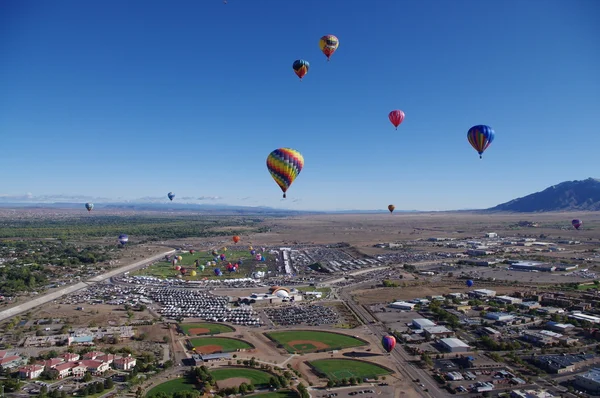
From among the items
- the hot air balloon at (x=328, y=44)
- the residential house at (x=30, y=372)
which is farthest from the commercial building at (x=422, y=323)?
the residential house at (x=30, y=372)

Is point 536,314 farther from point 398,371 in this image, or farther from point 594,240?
point 594,240

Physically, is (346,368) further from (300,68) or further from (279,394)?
(300,68)

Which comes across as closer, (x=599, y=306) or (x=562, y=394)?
(x=562, y=394)

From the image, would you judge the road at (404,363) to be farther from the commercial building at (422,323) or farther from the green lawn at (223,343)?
the green lawn at (223,343)

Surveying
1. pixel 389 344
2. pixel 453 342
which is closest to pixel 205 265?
pixel 389 344

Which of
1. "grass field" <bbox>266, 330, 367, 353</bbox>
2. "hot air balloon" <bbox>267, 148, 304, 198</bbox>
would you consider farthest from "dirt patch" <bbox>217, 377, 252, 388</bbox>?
"hot air balloon" <bbox>267, 148, 304, 198</bbox>

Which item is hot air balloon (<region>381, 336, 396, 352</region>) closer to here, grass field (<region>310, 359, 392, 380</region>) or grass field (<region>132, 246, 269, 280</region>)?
grass field (<region>310, 359, 392, 380</region>)

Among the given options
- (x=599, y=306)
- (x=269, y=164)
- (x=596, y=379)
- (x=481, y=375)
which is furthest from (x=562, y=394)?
(x=269, y=164)
